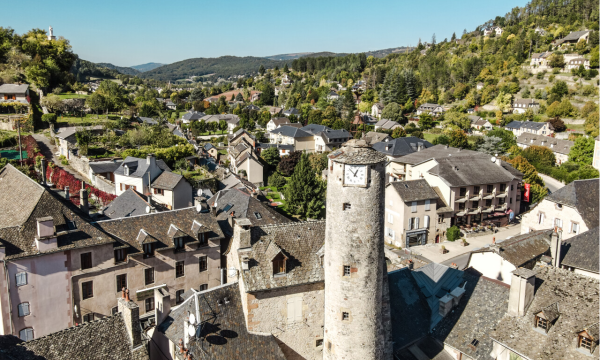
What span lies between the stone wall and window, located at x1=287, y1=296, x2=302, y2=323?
0.39 feet

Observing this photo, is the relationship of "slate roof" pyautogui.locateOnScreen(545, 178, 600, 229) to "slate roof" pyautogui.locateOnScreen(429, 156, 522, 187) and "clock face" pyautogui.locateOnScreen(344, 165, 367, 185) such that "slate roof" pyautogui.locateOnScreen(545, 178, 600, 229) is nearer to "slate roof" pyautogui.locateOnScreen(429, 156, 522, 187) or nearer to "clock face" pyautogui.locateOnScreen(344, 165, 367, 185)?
"slate roof" pyautogui.locateOnScreen(429, 156, 522, 187)

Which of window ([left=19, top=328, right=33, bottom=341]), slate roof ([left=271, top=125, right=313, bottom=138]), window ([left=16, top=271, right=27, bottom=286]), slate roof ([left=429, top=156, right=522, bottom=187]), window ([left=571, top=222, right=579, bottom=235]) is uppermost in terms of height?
slate roof ([left=271, top=125, right=313, bottom=138])

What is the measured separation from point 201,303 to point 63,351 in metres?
6.29

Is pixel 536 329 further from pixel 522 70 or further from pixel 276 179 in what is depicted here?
pixel 522 70

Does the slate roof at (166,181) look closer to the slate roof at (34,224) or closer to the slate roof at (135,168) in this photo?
the slate roof at (135,168)

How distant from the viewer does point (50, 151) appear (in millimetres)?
63250

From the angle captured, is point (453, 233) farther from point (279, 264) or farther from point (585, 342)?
point (279, 264)

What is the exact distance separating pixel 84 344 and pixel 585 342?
22.3 meters

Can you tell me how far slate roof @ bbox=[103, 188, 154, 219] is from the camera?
123ft

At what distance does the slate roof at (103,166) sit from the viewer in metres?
53.0

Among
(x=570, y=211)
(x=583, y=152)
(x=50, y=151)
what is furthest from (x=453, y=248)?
(x=50, y=151)

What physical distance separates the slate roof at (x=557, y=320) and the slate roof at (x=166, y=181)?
118 ft

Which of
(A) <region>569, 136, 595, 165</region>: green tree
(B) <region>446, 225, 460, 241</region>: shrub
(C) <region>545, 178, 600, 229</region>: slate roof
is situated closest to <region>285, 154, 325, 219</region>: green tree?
(B) <region>446, 225, 460, 241</region>: shrub

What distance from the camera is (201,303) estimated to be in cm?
2202
